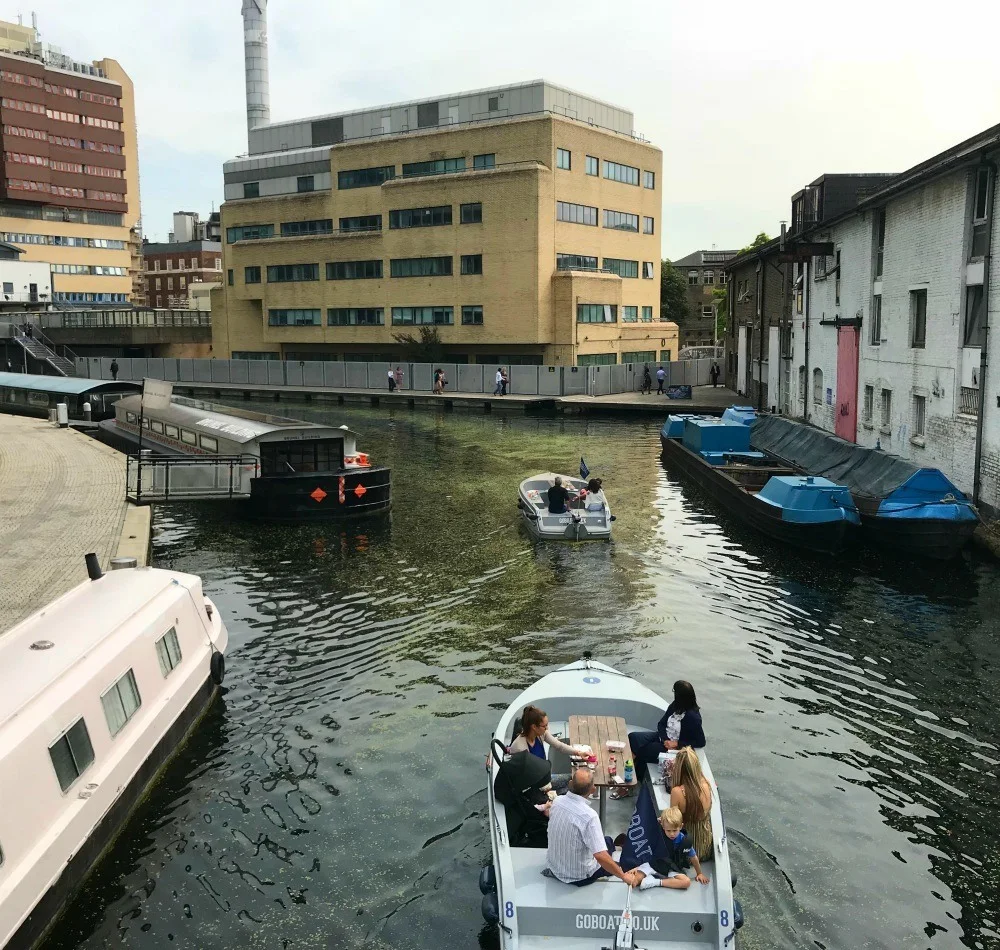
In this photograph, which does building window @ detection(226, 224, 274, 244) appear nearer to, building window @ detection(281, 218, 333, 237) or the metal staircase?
building window @ detection(281, 218, 333, 237)

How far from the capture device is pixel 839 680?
1580 centimetres

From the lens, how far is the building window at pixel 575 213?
64562 millimetres

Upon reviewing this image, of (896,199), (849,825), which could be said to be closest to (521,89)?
(896,199)

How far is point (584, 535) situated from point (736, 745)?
11.2m

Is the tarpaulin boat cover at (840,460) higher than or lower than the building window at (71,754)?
higher

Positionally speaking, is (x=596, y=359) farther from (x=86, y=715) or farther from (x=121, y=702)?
(x=86, y=715)

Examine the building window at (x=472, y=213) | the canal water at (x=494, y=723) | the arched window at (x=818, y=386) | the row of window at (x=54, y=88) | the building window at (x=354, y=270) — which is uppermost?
the row of window at (x=54, y=88)

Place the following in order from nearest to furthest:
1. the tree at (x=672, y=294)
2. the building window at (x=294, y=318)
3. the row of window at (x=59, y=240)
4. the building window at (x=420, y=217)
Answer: the building window at (x=420, y=217), the building window at (x=294, y=318), the row of window at (x=59, y=240), the tree at (x=672, y=294)

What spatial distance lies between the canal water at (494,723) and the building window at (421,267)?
43280 mm

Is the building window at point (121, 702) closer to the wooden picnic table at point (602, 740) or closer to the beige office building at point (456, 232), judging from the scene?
the wooden picnic table at point (602, 740)

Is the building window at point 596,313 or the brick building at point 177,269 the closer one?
the building window at point 596,313

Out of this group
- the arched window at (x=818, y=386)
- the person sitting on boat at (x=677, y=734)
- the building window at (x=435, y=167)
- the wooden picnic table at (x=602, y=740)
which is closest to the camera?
the wooden picnic table at (x=602, y=740)

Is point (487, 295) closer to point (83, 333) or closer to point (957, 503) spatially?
point (83, 333)

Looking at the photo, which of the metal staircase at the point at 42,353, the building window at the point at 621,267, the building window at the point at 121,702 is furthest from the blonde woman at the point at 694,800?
the metal staircase at the point at 42,353
